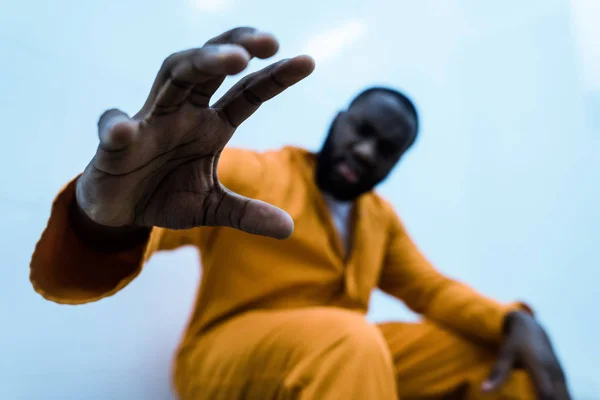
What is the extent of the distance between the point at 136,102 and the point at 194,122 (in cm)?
54

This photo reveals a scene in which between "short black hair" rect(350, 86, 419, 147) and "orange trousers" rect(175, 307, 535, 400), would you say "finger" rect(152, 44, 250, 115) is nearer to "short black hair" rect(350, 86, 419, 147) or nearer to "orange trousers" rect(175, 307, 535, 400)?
"orange trousers" rect(175, 307, 535, 400)

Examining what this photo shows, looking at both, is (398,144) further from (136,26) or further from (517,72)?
(517,72)

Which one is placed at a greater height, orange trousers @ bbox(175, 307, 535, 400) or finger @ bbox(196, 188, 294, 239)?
finger @ bbox(196, 188, 294, 239)

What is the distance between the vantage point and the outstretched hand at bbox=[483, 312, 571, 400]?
62cm

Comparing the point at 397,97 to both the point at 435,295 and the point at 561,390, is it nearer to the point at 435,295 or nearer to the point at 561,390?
the point at 435,295

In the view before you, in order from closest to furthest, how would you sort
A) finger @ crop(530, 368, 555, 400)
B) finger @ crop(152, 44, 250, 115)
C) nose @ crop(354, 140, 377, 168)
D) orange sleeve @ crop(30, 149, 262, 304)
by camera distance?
finger @ crop(152, 44, 250, 115) < orange sleeve @ crop(30, 149, 262, 304) < finger @ crop(530, 368, 555, 400) < nose @ crop(354, 140, 377, 168)

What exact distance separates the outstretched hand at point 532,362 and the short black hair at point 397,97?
0.35m

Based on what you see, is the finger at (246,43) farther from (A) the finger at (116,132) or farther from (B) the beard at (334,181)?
(B) the beard at (334,181)

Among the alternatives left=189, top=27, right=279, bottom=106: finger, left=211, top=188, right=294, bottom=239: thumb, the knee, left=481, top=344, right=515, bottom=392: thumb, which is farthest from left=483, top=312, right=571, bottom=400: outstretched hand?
left=189, top=27, right=279, bottom=106: finger

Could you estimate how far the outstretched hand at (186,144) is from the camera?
0.27 metres

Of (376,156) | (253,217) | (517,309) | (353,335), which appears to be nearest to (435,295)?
(517,309)

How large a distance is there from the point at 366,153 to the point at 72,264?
1.51 ft

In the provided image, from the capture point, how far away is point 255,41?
28 centimetres

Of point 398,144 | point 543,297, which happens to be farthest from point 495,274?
point 398,144
